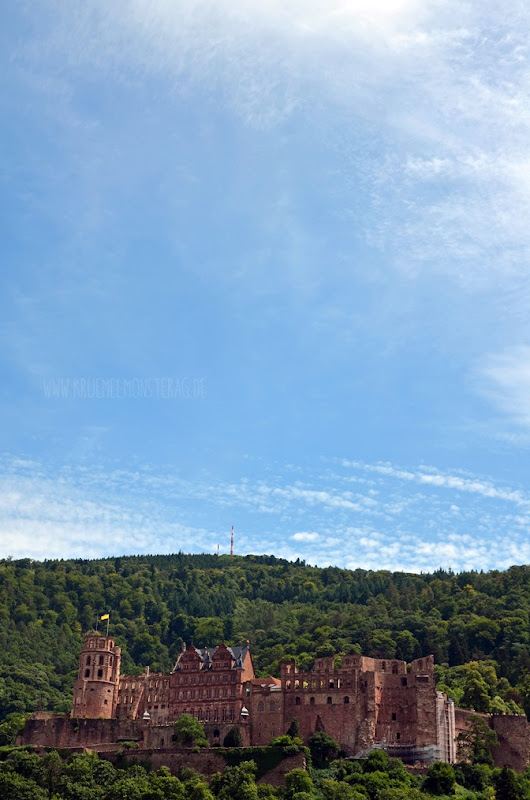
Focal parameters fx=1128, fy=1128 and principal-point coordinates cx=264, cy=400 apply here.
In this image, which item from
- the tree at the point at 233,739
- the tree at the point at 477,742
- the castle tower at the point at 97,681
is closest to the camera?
the tree at the point at 477,742

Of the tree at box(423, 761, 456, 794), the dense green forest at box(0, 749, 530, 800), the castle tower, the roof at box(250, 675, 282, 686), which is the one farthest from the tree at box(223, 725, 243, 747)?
the tree at box(423, 761, 456, 794)

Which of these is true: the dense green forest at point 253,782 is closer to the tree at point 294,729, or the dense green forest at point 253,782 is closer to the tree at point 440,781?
the tree at point 440,781

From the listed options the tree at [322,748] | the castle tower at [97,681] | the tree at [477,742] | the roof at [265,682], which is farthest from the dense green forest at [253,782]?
the castle tower at [97,681]

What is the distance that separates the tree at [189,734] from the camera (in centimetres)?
11606

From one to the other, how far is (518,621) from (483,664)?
19277 millimetres

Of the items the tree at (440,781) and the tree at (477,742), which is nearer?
the tree at (440,781)

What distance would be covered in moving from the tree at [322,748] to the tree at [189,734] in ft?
36.8

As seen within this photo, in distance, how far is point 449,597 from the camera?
190 metres

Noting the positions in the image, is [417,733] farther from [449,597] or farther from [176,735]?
[449,597]

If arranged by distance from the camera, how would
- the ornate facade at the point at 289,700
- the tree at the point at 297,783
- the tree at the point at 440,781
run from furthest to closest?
the ornate facade at the point at 289,700 < the tree at the point at 440,781 < the tree at the point at 297,783

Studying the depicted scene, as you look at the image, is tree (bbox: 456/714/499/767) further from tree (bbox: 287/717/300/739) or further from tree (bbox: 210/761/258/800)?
tree (bbox: 210/761/258/800)

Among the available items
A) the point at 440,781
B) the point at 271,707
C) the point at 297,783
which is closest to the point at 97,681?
the point at 271,707

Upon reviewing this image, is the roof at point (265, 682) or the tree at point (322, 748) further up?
the roof at point (265, 682)

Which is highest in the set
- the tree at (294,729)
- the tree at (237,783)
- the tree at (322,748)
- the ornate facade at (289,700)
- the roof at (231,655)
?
the roof at (231,655)
